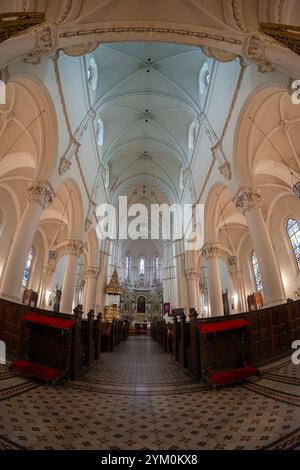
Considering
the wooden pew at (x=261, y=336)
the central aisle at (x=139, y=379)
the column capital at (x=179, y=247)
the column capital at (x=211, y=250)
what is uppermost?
the column capital at (x=179, y=247)

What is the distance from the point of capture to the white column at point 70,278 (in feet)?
37.8

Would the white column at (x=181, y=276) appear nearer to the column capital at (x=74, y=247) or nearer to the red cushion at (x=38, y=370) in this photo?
the column capital at (x=74, y=247)

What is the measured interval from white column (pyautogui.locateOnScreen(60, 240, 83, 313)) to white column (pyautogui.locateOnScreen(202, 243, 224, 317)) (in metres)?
→ 7.27

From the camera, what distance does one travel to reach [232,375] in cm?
471

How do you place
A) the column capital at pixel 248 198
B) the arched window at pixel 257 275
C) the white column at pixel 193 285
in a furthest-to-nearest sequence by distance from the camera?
1. the arched window at pixel 257 275
2. the white column at pixel 193 285
3. the column capital at pixel 248 198

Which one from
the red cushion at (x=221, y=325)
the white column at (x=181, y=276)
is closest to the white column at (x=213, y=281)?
the white column at (x=181, y=276)

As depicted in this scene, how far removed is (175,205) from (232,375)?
672 inches

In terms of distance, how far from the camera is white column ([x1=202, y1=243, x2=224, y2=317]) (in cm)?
1170

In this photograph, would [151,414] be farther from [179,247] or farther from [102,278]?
[179,247]

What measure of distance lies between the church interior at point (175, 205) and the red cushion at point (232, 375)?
0.18 ft

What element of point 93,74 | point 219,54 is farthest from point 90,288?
point 219,54

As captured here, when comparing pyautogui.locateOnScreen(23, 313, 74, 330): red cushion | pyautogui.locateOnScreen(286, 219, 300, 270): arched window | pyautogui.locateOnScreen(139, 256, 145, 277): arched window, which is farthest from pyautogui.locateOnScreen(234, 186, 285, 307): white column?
pyautogui.locateOnScreen(139, 256, 145, 277): arched window

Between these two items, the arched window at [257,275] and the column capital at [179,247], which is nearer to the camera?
the arched window at [257,275]
